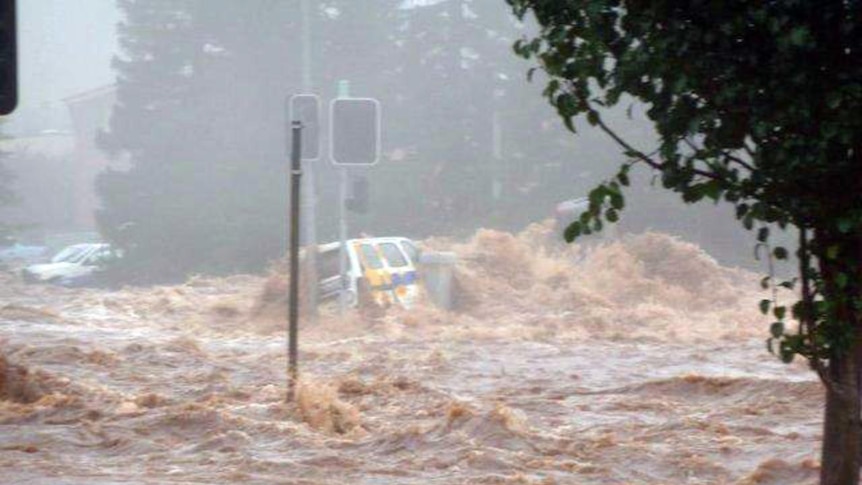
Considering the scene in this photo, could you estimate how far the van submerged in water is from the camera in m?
26.3

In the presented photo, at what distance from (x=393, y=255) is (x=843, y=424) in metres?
21.9

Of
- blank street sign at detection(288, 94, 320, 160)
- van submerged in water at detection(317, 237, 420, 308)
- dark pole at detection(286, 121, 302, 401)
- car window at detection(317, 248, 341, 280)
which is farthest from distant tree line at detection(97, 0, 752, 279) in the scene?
dark pole at detection(286, 121, 302, 401)

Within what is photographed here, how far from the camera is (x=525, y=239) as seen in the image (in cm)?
3428

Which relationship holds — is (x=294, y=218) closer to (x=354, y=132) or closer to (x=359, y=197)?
(x=354, y=132)

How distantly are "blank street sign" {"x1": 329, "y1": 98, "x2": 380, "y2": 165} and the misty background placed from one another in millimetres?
23021

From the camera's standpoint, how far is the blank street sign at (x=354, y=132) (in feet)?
73.1

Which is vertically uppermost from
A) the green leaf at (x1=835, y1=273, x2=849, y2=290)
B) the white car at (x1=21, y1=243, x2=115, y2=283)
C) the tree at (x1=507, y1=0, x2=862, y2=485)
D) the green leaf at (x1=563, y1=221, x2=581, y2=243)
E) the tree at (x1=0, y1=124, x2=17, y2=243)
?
the tree at (x1=0, y1=124, x2=17, y2=243)

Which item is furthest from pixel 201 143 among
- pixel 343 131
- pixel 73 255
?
pixel 343 131

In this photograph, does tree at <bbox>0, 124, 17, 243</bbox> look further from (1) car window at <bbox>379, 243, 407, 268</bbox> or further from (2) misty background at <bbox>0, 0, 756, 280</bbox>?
(1) car window at <bbox>379, 243, 407, 268</bbox>

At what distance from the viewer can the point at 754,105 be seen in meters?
5.54

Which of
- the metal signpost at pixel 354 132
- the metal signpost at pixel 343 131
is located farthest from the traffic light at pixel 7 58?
the metal signpost at pixel 354 132

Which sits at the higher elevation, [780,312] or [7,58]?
[7,58]

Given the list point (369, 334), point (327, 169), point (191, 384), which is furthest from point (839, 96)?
point (327, 169)

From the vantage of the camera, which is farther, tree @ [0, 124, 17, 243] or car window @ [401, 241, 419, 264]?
tree @ [0, 124, 17, 243]
